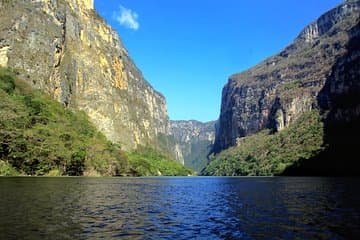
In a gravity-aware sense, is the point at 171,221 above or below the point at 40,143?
below

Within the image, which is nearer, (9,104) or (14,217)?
(14,217)

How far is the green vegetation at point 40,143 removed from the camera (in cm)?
11954

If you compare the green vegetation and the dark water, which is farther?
the green vegetation

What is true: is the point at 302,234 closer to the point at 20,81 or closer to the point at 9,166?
the point at 9,166

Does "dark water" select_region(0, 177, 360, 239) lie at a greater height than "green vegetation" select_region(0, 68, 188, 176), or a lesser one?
lesser

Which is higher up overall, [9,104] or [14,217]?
[9,104]

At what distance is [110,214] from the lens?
37.8 metres

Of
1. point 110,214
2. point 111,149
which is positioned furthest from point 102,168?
point 110,214

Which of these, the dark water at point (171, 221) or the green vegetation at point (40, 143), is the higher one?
the green vegetation at point (40, 143)

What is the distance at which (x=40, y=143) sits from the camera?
421 ft

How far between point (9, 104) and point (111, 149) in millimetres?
60792

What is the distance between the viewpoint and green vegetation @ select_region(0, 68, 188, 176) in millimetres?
119544

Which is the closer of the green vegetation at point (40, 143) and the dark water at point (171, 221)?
the dark water at point (171, 221)

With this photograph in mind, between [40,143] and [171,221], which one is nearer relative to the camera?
[171,221]
